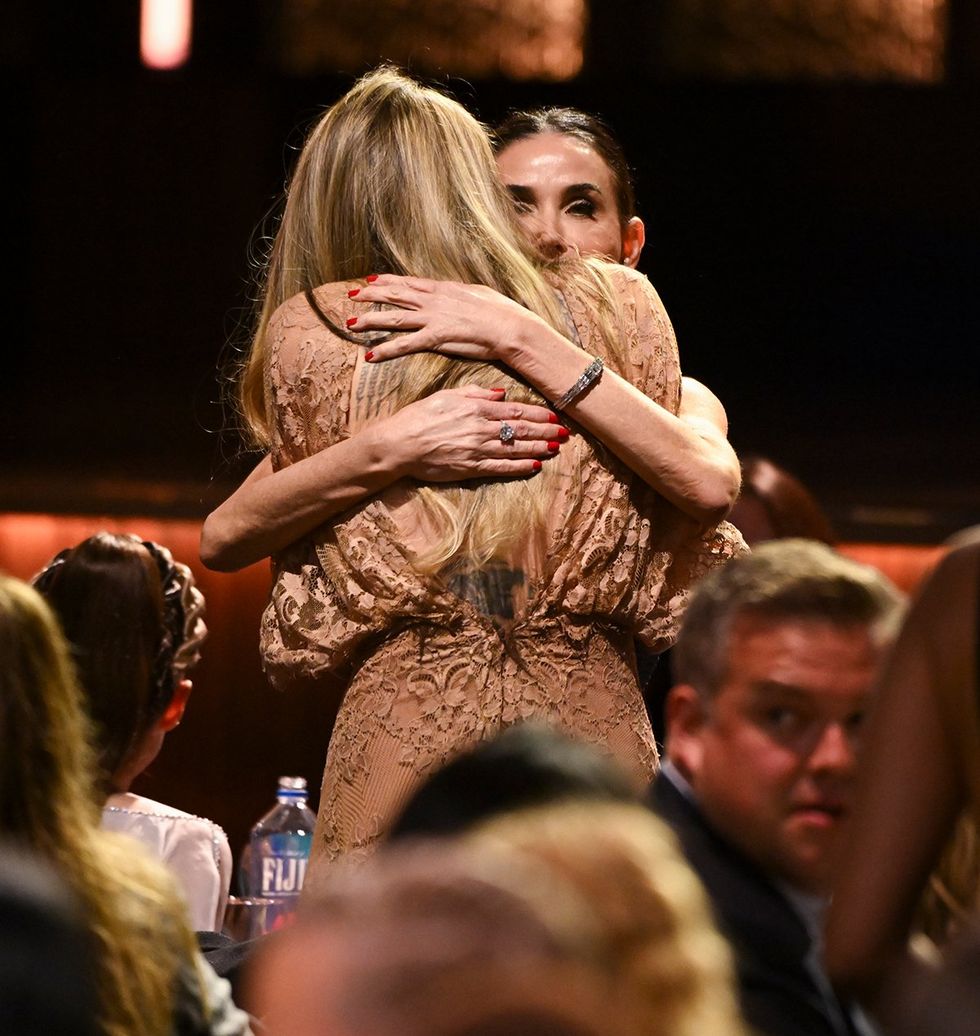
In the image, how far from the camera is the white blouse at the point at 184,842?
132 inches

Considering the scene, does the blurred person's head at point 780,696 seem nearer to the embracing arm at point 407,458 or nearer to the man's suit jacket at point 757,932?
the man's suit jacket at point 757,932

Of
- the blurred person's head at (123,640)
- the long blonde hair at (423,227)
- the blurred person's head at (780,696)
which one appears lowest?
the blurred person's head at (123,640)

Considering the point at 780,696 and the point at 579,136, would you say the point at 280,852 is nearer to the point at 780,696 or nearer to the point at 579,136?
the point at 579,136

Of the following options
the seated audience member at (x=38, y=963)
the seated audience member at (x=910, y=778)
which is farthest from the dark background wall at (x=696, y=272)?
the seated audience member at (x=38, y=963)

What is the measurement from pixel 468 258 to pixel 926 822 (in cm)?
125

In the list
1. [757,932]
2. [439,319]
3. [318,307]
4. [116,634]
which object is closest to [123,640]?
[116,634]

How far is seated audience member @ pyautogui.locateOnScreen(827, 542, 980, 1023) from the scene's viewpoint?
1506 mm

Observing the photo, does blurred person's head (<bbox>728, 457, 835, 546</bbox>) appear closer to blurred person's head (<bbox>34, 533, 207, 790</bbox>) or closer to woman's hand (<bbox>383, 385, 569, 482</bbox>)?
blurred person's head (<bbox>34, 533, 207, 790</bbox>)

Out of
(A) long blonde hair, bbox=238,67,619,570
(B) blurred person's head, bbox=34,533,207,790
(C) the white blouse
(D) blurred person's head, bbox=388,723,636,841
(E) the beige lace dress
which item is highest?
(A) long blonde hair, bbox=238,67,619,570

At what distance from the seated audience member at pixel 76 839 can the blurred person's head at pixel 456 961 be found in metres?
0.81

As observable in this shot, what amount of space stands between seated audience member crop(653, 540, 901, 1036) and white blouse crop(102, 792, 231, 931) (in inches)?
66.6

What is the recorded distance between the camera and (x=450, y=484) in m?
2.49

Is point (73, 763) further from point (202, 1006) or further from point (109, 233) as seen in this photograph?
point (109, 233)

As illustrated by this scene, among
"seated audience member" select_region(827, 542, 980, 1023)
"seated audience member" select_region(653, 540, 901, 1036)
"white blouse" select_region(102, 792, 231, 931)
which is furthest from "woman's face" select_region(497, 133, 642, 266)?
"seated audience member" select_region(827, 542, 980, 1023)
